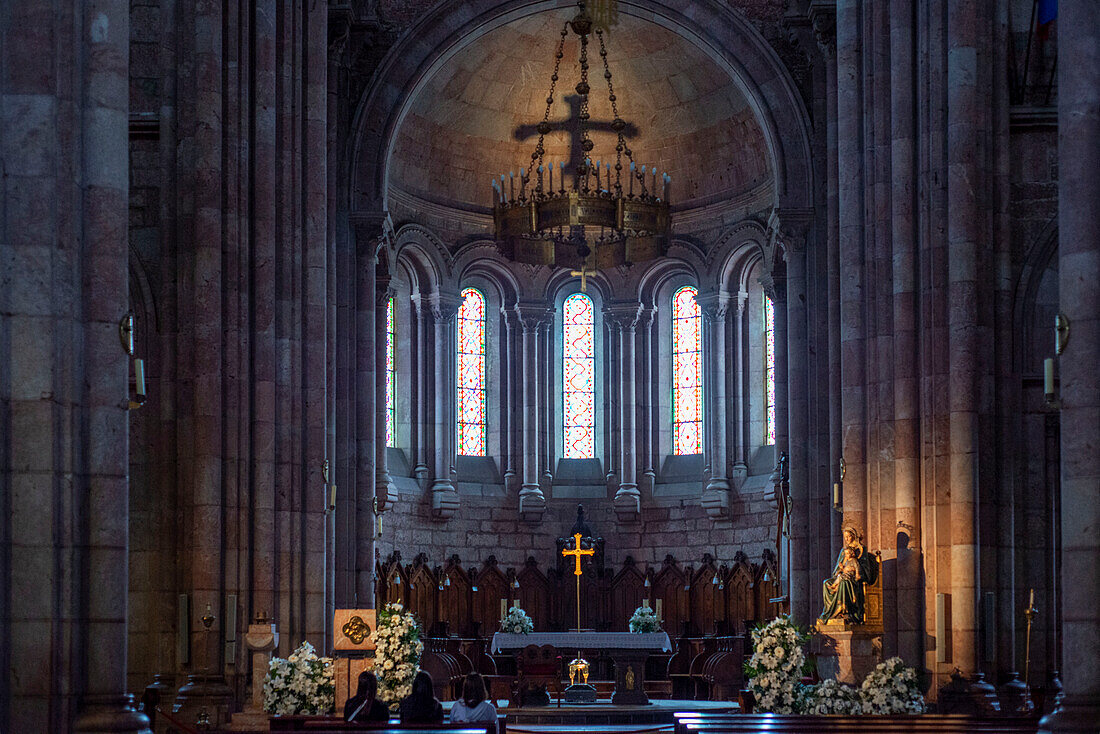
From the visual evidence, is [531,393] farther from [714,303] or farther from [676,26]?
[676,26]

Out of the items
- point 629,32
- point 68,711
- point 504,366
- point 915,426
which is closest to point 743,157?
point 629,32

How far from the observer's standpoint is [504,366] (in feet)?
122

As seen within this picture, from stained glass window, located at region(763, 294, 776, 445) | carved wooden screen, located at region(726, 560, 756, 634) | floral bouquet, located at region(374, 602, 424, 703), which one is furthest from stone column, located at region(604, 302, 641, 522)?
floral bouquet, located at region(374, 602, 424, 703)

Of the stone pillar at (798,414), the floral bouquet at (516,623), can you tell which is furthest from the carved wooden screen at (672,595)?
the stone pillar at (798,414)

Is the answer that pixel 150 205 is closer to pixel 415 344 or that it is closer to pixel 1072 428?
pixel 1072 428

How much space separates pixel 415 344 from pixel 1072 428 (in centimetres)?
2371

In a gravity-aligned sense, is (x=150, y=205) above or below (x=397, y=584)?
above

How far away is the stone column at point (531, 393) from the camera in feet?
120

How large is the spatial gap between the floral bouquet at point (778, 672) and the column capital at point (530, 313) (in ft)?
53.3

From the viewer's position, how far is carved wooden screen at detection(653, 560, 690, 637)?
34812mm

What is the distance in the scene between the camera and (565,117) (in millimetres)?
35250

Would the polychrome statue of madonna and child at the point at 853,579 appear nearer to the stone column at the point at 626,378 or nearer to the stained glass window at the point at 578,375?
the stone column at the point at 626,378

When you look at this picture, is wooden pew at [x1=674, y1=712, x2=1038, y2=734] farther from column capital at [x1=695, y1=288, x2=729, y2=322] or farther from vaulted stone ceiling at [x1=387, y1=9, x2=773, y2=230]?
column capital at [x1=695, y1=288, x2=729, y2=322]

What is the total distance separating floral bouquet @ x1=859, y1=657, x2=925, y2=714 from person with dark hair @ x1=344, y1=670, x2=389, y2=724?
6.43 metres
